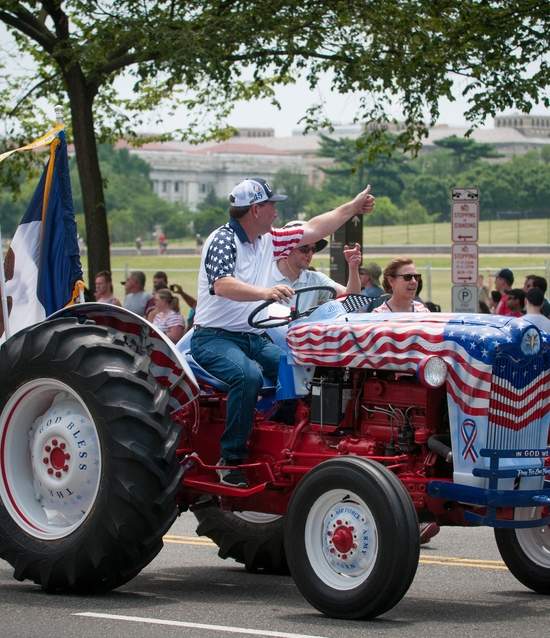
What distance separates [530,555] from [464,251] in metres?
11.5

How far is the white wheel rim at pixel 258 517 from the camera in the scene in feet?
32.2

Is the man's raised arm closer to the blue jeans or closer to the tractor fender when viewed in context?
the blue jeans

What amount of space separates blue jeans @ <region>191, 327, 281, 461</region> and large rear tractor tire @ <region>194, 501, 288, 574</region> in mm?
906

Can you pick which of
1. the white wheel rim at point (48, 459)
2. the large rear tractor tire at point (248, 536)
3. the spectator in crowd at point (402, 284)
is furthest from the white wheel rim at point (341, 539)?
the spectator in crowd at point (402, 284)

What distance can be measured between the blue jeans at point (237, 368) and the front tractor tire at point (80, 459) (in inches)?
15.7

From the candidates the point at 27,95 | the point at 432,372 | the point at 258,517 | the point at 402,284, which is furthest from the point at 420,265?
the point at 432,372

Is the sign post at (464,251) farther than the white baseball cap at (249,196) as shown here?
Yes

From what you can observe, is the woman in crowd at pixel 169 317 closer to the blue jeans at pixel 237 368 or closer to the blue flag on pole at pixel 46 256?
the blue flag on pole at pixel 46 256

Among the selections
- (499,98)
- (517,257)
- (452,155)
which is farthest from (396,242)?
(499,98)

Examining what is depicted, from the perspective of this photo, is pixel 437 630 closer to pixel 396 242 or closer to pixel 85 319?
pixel 85 319

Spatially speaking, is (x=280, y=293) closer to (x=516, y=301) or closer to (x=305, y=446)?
(x=305, y=446)

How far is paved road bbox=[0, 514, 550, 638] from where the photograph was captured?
7621mm

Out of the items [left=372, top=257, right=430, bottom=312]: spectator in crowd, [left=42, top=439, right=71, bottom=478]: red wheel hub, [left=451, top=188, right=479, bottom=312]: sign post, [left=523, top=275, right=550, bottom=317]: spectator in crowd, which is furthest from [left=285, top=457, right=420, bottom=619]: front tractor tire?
[left=451, top=188, right=479, bottom=312]: sign post

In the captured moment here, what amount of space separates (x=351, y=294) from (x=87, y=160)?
49.7 feet
